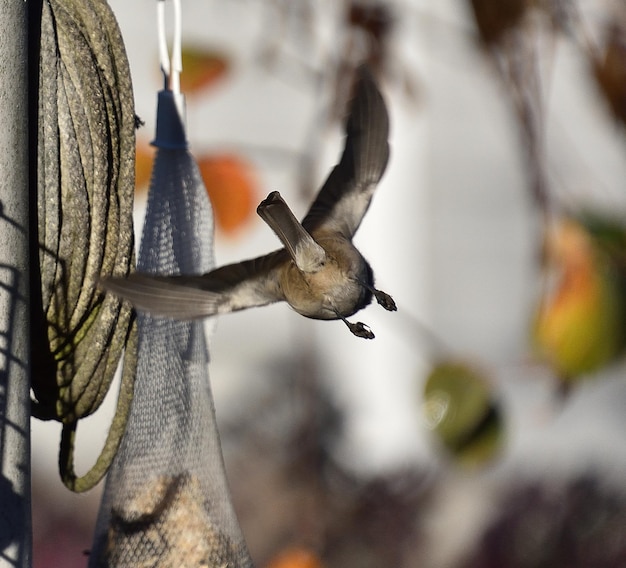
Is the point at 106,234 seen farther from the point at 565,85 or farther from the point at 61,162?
the point at 565,85

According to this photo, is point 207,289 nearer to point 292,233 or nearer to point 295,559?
point 292,233

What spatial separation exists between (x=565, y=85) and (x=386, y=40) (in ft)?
2.93

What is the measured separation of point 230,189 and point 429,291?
0.90m

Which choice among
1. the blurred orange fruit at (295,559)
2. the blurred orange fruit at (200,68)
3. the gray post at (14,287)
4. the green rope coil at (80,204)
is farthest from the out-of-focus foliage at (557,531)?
the gray post at (14,287)

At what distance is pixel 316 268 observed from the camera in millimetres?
1172

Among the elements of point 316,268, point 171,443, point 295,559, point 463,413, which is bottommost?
point 295,559

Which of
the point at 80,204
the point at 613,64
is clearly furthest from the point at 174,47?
the point at 613,64

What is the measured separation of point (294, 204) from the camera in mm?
3305

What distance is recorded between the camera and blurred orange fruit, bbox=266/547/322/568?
313 centimetres

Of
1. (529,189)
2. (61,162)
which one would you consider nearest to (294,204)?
(529,189)

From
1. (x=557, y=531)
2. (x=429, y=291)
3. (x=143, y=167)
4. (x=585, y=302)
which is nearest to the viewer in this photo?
(x=143, y=167)

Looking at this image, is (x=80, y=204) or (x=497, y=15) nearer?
(x=80, y=204)

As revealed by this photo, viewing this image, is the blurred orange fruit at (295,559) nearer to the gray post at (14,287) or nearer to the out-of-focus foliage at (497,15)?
the out-of-focus foliage at (497,15)

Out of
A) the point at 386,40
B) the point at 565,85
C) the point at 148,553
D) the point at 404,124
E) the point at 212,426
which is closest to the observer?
the point at 148,553
